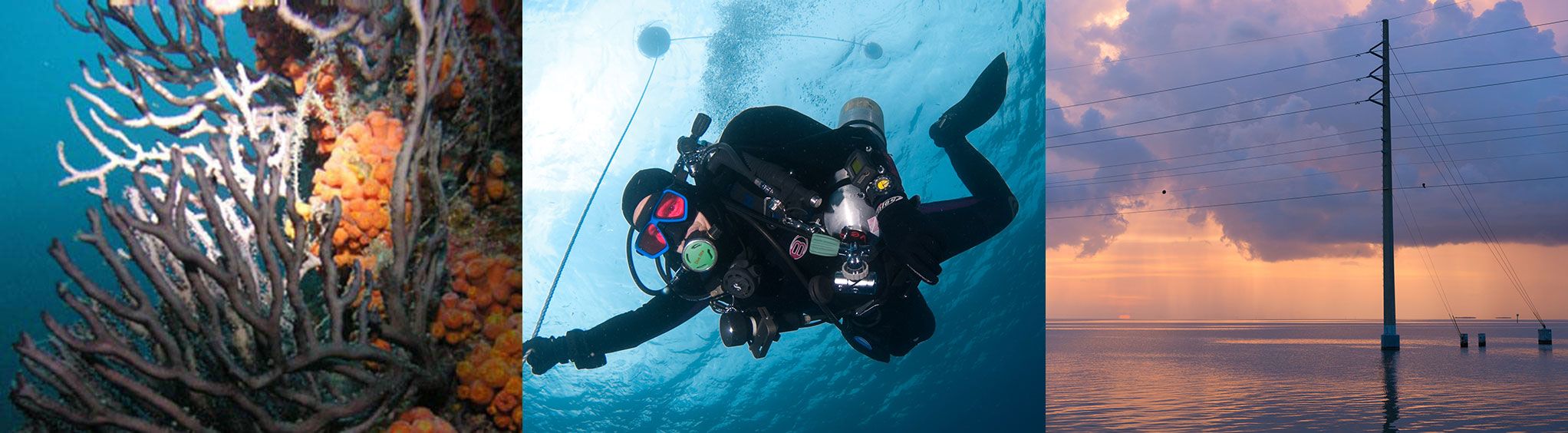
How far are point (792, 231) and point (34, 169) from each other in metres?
3.56

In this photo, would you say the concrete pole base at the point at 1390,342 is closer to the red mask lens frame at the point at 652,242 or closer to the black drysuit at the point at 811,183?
the black drysuit at the point at 811,183

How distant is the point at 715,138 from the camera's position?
540 cm

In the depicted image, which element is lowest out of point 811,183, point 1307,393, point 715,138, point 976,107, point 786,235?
point 1307,393

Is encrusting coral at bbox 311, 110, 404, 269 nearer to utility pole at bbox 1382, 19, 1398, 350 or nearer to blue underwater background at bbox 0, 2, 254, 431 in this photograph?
blue underwater background at bbox 0, 2, 254, 431

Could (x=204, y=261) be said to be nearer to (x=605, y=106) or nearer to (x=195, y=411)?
(x=195, y=411)

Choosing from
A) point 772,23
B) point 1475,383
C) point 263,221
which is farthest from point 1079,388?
point 263,221

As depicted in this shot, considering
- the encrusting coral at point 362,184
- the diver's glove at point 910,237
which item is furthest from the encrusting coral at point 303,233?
the diver's glove at point 910,237

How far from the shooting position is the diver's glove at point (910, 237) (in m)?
3.75

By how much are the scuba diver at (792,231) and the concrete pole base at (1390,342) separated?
55.8 feet

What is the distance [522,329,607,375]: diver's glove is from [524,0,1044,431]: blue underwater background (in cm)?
31

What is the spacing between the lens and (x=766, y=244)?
401cm

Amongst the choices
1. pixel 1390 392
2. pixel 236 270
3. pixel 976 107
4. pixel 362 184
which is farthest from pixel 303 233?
pixel 1390 392

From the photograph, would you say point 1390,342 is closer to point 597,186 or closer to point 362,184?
point 597,186

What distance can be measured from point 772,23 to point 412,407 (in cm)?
317
